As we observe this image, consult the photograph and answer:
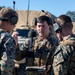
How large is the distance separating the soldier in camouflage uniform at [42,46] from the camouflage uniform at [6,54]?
2.91ft

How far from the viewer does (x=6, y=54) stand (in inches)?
154

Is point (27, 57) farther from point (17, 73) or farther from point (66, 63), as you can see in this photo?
point (66, 63)

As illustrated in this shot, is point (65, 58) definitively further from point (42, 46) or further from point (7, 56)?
point (42, 46)

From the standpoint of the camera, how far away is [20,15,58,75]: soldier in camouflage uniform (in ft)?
16.0

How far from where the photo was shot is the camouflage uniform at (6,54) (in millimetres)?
3920

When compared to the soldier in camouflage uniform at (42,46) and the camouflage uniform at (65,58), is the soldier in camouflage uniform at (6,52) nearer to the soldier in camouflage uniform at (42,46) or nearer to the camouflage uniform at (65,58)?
the camouflage uniform at (65,58)

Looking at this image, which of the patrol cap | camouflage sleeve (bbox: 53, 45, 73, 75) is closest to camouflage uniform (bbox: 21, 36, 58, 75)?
the patrol cap

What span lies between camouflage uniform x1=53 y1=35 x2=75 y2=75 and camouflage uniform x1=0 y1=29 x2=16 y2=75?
598 millimetres

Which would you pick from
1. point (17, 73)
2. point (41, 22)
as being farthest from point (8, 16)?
point (17, 73)

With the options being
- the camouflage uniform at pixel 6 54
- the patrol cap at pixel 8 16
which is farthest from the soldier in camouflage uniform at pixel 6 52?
the patrol cap at pixel 8 16

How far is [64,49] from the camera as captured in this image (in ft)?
12.3

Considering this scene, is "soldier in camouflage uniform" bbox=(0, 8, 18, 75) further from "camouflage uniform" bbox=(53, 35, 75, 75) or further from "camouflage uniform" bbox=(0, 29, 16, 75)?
"camouflage uniform" bbox=(53, 35, 75, 75)

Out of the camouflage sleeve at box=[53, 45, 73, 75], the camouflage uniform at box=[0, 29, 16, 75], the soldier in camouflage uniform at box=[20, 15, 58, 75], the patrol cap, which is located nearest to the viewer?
the camouflage sleeve at box=[53, 45, 73, 75]

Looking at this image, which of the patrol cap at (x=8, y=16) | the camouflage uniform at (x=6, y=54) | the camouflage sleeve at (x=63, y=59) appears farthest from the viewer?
the patrol cap at (x=8, y=16)
